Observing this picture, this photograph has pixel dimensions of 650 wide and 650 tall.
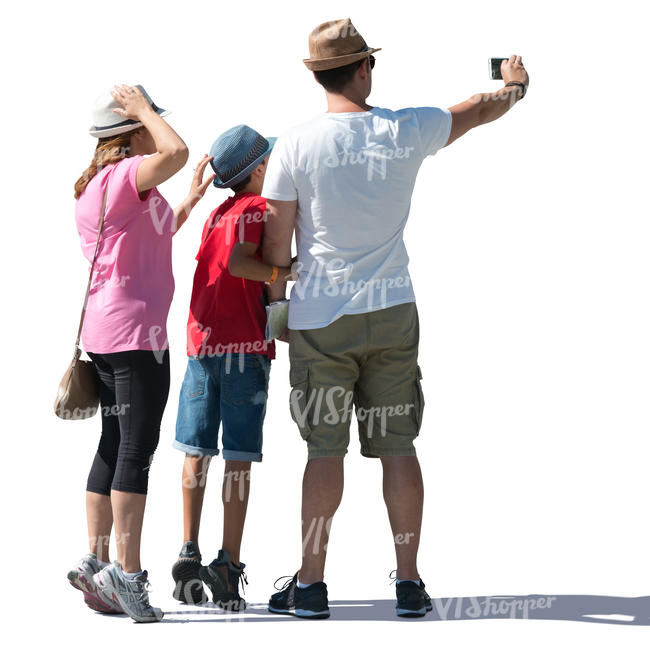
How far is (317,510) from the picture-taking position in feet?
22.4

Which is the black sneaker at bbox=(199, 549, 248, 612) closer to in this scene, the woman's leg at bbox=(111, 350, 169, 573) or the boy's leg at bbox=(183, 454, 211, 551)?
the boy's leg at bbox=(183, 454, 211, 551)

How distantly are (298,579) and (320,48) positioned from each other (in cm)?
270

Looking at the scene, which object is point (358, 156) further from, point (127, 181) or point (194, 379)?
point (194, 379)

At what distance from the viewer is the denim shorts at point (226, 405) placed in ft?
23.4

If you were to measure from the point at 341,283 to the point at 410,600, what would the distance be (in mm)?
1652

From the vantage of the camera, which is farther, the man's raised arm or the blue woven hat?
the blue woven hat

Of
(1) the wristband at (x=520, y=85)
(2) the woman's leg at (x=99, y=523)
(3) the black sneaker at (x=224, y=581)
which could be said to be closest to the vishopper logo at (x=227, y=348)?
(2) the woman's leg at (x=99, y=523)

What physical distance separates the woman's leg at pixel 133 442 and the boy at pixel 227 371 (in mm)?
432

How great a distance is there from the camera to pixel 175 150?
21.5 feet

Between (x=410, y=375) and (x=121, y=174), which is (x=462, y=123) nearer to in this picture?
(x=410, y=375)

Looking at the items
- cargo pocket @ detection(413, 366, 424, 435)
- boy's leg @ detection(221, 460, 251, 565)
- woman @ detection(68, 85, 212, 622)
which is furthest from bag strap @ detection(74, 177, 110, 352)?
cargo pocket @ detection(413, 366, 424, 435)

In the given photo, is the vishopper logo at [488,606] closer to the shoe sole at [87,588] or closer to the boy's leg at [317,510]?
the boy's leg at [317,510]

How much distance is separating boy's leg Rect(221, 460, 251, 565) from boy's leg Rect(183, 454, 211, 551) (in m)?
0.16

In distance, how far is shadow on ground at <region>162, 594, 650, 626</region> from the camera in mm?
6859
